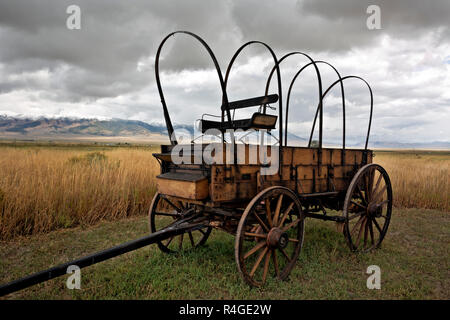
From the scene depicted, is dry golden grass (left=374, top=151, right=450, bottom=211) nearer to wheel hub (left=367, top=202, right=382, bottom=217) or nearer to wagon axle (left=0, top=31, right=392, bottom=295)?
wheel hub (left=367, top=202, right=382, bottom=217)

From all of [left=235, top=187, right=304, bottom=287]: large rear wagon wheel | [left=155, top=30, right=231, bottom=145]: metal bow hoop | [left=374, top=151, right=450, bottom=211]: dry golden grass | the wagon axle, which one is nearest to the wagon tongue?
the wagon axle

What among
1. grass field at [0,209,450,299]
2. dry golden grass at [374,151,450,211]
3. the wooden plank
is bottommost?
grass field at [0,209,450,299]

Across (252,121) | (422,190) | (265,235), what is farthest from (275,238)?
(422,190)

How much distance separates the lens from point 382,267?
429cm

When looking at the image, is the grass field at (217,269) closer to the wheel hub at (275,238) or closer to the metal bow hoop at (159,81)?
the wheel hub at (275,238)

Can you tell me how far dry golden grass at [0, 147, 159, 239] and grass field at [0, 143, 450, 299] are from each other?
0.02m

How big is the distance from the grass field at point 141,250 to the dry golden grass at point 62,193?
0.02m

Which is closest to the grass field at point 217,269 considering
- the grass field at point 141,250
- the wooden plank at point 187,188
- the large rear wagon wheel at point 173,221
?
the grass field at point 141,250

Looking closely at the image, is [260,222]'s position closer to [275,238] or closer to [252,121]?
[275,238]

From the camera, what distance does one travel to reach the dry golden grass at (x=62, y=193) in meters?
5.32

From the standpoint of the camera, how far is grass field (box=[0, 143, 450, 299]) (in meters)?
3.46

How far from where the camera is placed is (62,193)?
19.7ft
